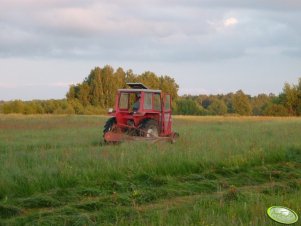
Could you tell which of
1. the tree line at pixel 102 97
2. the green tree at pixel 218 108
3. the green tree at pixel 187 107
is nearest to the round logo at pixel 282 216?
the tree line at pixel 102 97

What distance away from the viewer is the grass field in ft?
22.7

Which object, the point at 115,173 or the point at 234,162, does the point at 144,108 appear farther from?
the point at 115,173

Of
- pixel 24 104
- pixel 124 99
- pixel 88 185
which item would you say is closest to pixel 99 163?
pixel 88 185

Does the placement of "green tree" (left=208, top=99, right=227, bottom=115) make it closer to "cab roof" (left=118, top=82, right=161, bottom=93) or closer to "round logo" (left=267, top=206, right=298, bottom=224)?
"cab roof" (left=118, top=82, right=161, bottom=93)

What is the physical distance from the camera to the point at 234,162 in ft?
38.8

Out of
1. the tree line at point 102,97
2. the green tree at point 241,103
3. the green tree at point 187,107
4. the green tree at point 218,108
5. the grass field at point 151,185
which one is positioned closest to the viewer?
the grass field at point 151,185

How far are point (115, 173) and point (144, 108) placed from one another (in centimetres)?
650

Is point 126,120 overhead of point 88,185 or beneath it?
overhead

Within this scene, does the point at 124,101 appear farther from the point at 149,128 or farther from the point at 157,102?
the point at 149,128

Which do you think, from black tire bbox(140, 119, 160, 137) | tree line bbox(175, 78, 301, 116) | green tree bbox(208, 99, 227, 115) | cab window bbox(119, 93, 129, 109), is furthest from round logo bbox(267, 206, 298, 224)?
green tree bbox(208, 99, 227, 115)

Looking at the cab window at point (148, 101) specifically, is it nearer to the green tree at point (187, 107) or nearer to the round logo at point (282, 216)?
the round logo at point (282, 216)

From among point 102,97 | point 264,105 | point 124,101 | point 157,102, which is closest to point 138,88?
point 124,101

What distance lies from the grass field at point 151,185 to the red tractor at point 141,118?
1991 millimetres

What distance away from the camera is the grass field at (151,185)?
22.7 ft
